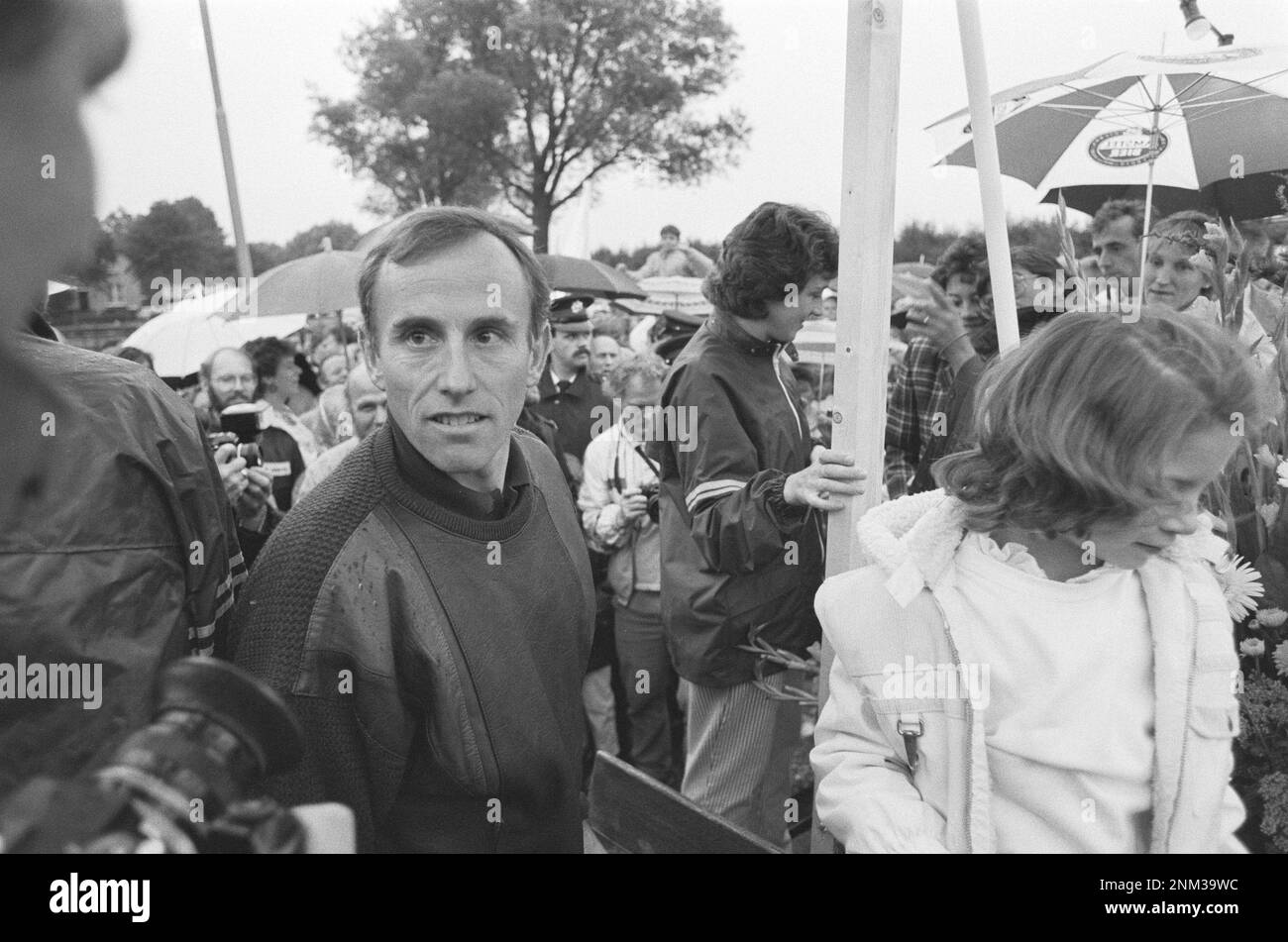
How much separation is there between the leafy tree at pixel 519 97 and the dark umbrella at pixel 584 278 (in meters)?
0.57

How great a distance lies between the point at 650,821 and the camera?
5.82 feet

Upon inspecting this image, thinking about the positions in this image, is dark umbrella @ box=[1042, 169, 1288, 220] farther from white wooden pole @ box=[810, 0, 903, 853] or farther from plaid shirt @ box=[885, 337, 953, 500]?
white wooden pole @ box=[810, 0, 903, 853]

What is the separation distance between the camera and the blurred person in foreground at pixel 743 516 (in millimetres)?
2695

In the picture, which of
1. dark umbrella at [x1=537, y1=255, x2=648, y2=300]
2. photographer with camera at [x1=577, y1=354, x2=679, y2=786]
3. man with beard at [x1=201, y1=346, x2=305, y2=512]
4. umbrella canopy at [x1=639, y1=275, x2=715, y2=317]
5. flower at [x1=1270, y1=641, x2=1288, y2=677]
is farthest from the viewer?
umbrella canopy at [x1=639, y1=275, x2=715, y2=317]

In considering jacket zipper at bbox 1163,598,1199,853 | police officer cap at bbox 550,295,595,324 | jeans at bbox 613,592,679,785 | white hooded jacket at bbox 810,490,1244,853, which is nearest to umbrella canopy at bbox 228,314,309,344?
police officer cap at bbox 550,295,595,324

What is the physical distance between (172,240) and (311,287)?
2801mm

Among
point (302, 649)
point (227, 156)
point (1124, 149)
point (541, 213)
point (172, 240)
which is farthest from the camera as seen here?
point (541, 213)

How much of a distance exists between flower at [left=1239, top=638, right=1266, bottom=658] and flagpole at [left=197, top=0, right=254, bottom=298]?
2108mm

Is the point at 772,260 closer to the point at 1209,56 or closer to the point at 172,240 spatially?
the point at 1209,56

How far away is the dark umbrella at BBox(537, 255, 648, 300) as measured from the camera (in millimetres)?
8297

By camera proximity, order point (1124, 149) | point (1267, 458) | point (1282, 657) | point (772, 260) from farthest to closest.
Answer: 1. point (1124, 149)
2. point (772, 260)
3. point (1267, 458)
4. point (1282, 657)

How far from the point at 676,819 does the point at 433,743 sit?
0.41 m

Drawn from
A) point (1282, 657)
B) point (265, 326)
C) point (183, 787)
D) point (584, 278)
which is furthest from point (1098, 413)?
point (584, 278)

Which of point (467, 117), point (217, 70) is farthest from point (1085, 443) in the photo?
point (467, 117)
